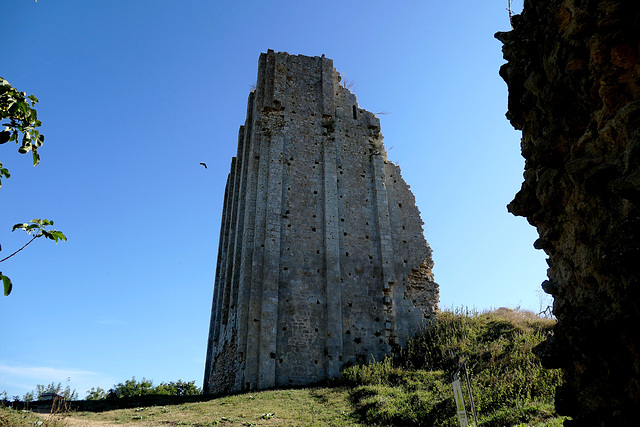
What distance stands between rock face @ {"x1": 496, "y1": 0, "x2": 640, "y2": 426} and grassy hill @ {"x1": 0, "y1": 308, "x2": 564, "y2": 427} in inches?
123

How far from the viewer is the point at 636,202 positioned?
2.83 meters

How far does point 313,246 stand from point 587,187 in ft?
42.8

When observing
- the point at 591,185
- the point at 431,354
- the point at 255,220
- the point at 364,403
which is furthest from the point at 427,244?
the point at 591,185

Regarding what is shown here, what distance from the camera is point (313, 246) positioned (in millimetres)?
16188

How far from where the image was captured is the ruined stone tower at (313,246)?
14508 millimetres

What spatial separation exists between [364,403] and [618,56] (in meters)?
8.54

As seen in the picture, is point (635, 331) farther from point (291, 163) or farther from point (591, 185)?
point (291, 163)

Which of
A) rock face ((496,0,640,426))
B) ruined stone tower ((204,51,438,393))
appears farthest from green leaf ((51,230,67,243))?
ruined stone tower ((204,51,438,393))

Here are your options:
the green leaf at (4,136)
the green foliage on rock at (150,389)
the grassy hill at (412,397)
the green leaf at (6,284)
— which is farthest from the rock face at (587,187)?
the green foliage on rock at (150,389)

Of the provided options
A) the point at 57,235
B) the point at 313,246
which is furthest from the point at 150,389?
the point at 57,235

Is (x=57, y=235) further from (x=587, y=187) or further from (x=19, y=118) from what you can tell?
(x=587, y=187)

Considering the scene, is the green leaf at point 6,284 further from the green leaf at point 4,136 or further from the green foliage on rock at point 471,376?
the green foliage on rock at point 471,376

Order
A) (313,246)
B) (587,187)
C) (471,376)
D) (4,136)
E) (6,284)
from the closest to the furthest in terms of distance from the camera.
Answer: (6,284) < (4,136) < (587,187) < (471,376) < (313,246)

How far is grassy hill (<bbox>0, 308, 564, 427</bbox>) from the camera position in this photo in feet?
26.2
